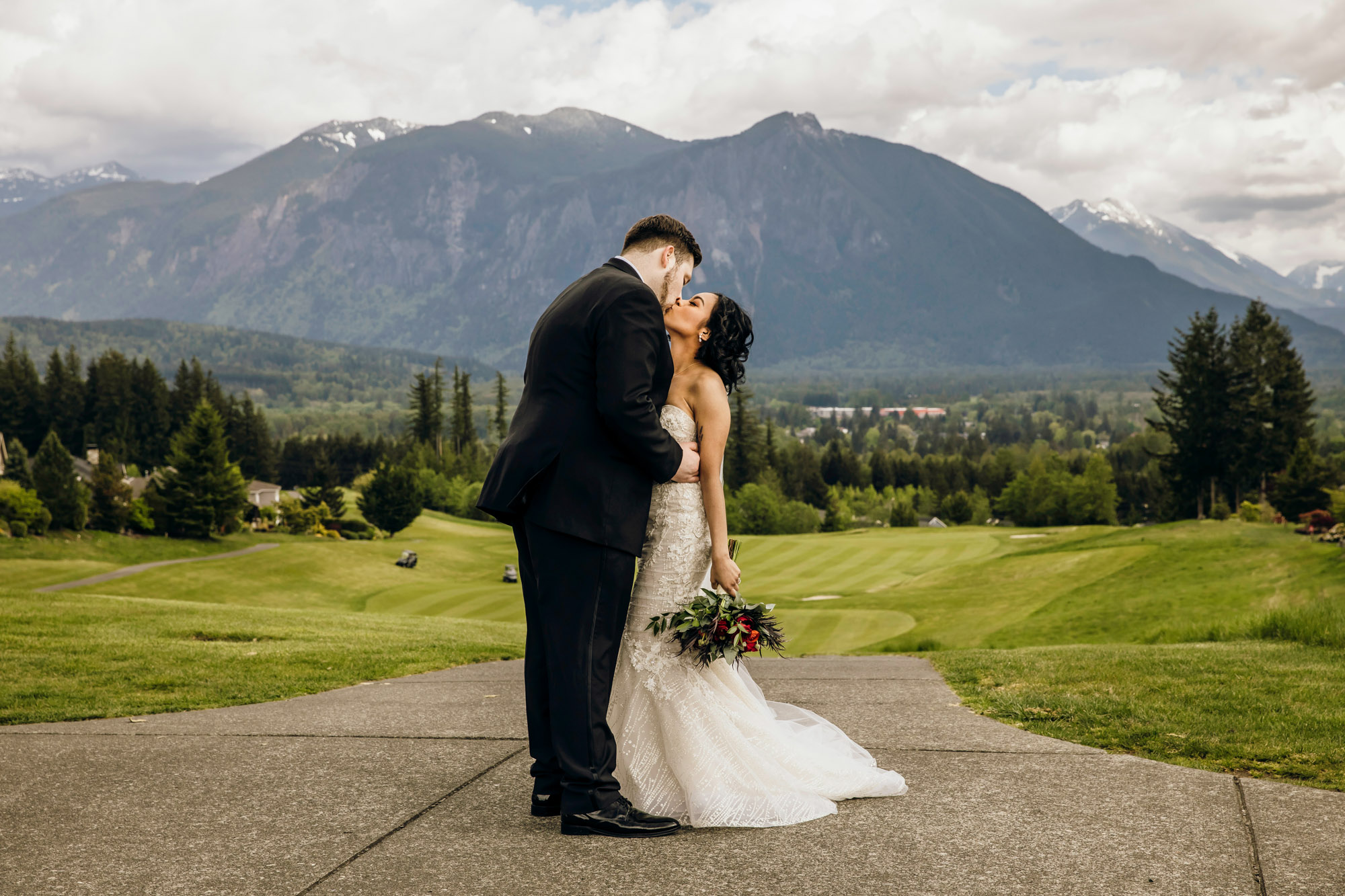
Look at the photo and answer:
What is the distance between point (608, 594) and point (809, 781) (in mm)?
1541

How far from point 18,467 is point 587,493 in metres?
86.2

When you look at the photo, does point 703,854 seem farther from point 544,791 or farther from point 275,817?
point 275,817

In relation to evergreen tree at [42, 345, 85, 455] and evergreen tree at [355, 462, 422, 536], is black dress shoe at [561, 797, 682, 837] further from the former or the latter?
evergreen tree at [42, 345, 85, 455]

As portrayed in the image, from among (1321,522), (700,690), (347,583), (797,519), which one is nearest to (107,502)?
(347,583)

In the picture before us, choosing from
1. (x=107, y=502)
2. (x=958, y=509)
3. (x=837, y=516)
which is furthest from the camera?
(x=958, y=509)

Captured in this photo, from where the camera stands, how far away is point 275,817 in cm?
477

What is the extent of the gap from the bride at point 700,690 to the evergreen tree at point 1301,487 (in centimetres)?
4894

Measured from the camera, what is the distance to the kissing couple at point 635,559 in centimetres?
467

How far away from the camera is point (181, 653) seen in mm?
10891

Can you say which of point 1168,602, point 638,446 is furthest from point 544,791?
point 1168,602

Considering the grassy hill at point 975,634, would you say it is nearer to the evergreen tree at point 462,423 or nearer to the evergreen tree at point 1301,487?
the evergreen tree at point 1301,487

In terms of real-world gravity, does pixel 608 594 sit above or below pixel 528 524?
below

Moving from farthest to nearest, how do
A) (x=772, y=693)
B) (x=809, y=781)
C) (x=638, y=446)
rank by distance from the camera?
(x=772, y=693) < (x=809, y=781) < (x=638, y=446)

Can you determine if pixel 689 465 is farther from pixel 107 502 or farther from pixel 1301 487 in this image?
pixel 107 502
